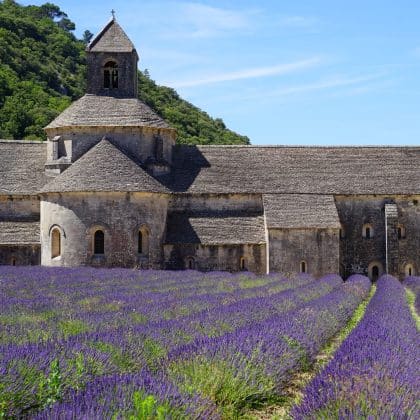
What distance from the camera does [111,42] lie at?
4191 centimetres

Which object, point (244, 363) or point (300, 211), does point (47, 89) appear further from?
point (244, 363)

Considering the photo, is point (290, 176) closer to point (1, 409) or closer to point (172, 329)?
point (172, 329)

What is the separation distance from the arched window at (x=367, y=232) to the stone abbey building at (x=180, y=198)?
0.08m

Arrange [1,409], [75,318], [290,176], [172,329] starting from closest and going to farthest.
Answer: [1,409], [172,329], [75,318], [290,176]

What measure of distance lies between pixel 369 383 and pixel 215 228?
99.3 feet

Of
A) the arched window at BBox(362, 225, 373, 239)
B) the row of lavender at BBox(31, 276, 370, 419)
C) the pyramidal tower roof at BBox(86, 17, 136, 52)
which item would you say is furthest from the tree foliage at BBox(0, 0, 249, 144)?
the row of lavender at BBox(31, 276, 370, 419)

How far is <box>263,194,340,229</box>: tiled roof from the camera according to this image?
3644 cm

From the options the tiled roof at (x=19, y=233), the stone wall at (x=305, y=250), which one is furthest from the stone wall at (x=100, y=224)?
the stone wall at (x=305, y=250)

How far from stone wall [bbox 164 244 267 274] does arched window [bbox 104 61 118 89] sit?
10579 mm

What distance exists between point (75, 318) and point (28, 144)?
98.3 feet

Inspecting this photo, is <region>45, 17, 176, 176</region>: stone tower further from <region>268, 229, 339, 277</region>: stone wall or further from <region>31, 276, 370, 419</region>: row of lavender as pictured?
<region>31, 276, 370, 419</region>: row of lavender

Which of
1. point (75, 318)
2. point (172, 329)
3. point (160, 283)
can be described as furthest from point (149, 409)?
point (160, 283)

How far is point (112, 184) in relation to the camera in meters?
34.7

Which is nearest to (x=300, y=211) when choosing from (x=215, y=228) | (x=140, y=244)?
(x=215, y=228)
